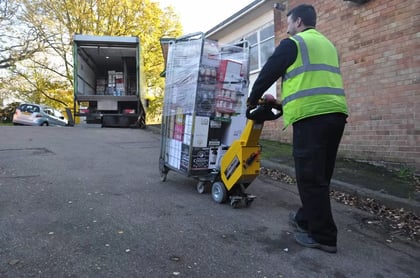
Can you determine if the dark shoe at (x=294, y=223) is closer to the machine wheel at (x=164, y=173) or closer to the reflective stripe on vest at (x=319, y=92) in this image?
the reflective stripe on vest at (x=319, y=92)

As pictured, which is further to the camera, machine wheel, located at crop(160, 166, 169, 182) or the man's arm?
machine wheel, located at crop(160, 166, 169, 182)

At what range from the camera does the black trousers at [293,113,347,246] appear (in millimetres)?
3090

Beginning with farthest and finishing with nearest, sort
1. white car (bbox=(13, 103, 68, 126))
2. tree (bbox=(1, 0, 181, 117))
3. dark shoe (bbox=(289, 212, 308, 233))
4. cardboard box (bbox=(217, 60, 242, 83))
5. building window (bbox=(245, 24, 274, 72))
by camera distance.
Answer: tree (bbox=(1, 0, 181, 117)) < white car (bbox=(13, 103, 68, 126)) < building window (bbox=(245, 24, 274, 72)) < cardboard box (bbox=(217, 60, 242, 83)) < dark shoe (bbox=(289, 212, 308, 233))

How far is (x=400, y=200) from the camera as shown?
429cm

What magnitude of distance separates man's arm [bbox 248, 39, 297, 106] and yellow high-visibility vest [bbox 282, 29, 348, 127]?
0.15ft

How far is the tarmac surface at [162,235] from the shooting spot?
2.68 meters

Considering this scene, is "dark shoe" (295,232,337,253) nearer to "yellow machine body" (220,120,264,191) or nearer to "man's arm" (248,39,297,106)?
"yellow machine body" (220,120,264,191)

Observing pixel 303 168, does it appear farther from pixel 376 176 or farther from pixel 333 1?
pixel 333 1

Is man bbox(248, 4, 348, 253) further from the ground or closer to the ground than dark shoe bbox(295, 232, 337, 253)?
further from the ground

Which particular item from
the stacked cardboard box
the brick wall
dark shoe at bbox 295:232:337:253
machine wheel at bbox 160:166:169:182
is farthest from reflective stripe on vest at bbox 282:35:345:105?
the brick wall

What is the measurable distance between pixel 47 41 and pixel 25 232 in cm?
2343

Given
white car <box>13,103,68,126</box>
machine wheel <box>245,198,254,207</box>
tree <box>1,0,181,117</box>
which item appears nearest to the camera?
machine wheel <box>245,198,254,207</box>

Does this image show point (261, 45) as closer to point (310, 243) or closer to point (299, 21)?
point (299, 21)

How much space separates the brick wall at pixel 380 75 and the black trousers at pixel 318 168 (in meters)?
3.45
